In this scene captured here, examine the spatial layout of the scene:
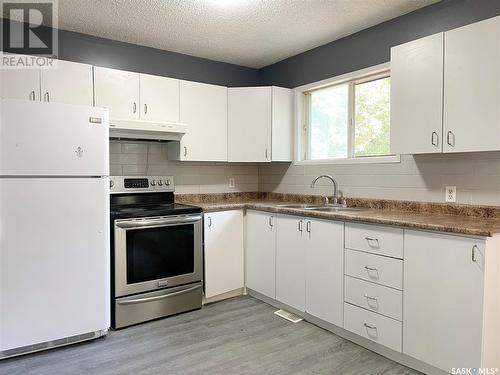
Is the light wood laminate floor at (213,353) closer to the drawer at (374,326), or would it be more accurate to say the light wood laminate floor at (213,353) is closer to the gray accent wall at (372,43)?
the drawer at (374,326)

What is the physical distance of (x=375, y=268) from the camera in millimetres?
2240

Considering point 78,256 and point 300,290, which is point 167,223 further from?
Answer: point 300,290

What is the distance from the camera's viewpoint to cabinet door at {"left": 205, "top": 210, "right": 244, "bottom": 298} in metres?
3.12

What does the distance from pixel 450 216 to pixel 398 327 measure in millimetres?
791

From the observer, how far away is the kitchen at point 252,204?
205cm

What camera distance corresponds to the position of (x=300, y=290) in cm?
280

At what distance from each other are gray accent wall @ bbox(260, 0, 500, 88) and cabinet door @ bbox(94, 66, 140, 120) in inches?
61.4

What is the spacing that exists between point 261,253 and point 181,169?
47.0 inches

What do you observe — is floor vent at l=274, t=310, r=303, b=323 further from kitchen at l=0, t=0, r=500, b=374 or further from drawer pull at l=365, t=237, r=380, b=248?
drawer pull at l=365, t=237, r=380, b=248

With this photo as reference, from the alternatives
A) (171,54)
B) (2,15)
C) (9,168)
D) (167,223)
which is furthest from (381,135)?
(2,15)

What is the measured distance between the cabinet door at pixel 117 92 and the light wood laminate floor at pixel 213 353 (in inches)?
68.6

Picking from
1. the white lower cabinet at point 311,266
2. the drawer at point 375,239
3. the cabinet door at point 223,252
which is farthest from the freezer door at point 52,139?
the drawer at point 375,239

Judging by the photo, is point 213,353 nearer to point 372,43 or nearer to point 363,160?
point 363,160

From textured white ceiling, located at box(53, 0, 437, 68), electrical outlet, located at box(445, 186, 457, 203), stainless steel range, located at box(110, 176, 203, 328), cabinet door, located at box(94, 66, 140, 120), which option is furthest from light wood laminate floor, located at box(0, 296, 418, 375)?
textured white ceiling, located at box(53, 0, 437, 68)
